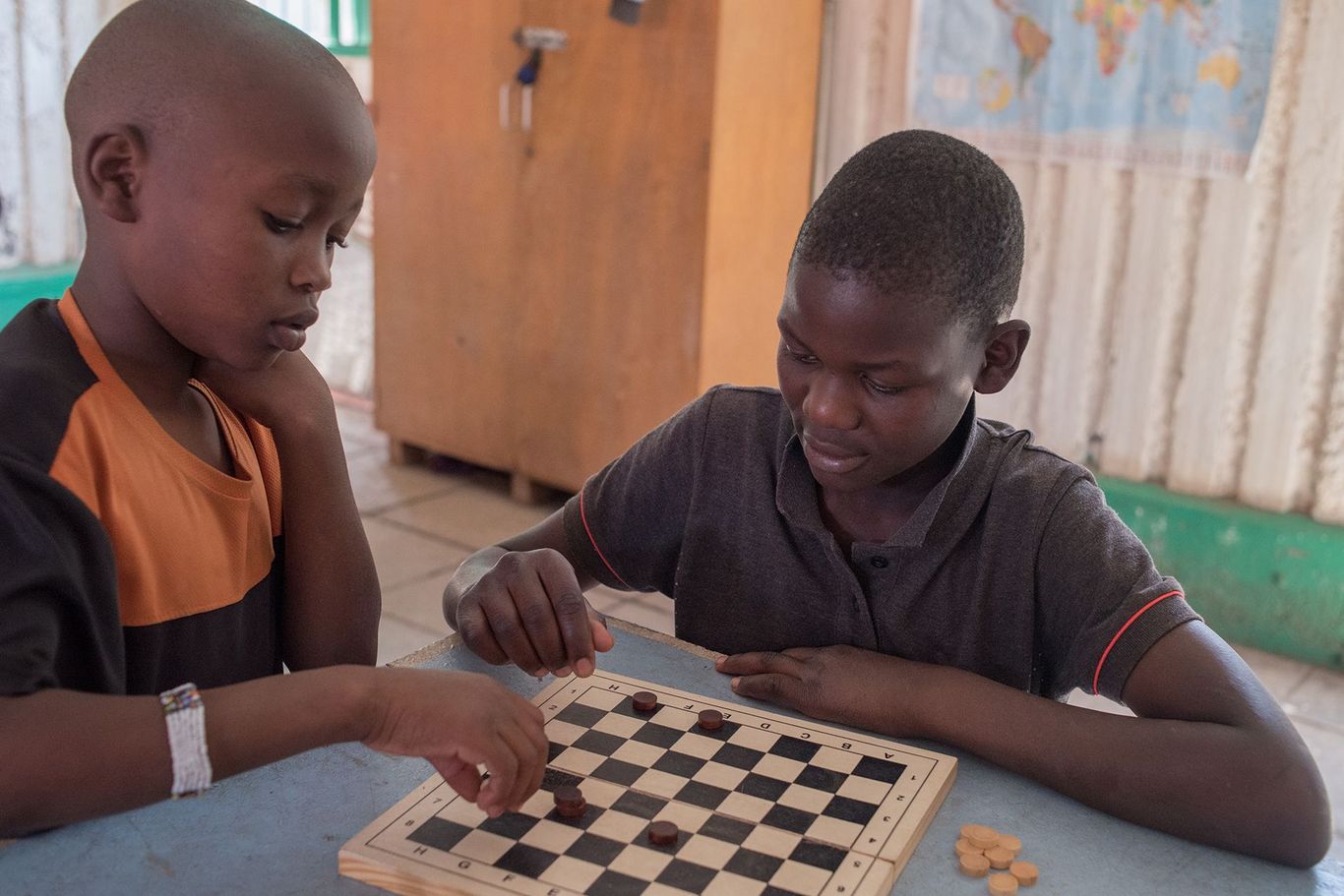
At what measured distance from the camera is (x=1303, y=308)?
113 inches

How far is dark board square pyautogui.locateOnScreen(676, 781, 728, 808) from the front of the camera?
104cm

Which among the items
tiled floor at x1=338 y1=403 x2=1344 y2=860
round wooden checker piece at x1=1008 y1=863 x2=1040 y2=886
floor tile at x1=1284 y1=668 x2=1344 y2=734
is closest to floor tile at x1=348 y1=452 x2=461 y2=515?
tiled floor at x1=338 y1=403 x2=1344 y2=860

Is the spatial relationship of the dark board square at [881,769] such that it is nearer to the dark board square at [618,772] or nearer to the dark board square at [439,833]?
the dark board square at [618,772]

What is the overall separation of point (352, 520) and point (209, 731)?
0.51 meters

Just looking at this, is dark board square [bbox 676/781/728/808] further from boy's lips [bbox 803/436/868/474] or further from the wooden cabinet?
the wooden cabinet

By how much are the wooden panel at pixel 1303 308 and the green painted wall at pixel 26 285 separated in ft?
12.1

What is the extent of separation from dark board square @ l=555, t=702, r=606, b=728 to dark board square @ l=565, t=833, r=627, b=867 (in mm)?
197

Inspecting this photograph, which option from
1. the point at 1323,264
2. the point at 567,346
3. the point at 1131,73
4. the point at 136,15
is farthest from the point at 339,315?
the point at 136,15

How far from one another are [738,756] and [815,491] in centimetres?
40

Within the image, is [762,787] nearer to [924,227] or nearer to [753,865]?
[753,865]

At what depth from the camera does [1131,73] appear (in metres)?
2.98

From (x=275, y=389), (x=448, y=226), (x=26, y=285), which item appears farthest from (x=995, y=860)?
(x=26, y=285)

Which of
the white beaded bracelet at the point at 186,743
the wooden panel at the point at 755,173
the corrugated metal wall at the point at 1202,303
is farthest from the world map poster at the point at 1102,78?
the white beaded bracelet at the point at 186,743

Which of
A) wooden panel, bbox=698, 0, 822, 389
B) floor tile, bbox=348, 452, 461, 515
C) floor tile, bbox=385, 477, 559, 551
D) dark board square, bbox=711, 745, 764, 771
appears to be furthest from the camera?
floor tile, bbox=348, 452, 461, 515
